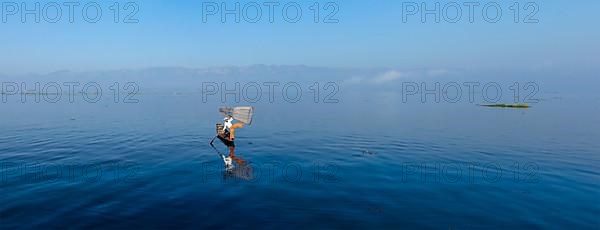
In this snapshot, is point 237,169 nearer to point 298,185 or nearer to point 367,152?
point 298,185

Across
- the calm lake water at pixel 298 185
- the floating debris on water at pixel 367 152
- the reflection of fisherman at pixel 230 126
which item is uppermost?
the reflection of fisherman at pixel 230 126

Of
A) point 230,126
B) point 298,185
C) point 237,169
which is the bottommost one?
point 298,185

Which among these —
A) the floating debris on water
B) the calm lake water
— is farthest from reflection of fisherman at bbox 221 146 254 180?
the floating debris on water

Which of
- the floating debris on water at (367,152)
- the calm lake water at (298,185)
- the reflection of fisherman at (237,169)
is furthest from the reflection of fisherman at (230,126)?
the floating debris on water at (367,152)

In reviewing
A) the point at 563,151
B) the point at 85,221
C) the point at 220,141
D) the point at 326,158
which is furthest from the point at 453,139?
the point at 85,221

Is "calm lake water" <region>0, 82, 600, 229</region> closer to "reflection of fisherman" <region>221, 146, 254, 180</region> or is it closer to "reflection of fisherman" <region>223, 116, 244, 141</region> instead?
"reflection of fisherman" <region>221, 146, 254, 180</region>

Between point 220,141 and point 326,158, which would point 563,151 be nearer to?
point 326,158

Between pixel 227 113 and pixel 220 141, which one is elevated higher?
pixel 227 113

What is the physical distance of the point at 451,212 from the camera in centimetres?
1684

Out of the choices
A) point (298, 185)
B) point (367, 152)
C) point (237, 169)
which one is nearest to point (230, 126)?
point (237, 169)

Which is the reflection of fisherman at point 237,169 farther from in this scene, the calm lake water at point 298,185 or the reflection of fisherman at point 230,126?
the reflection of fisherman at point 230,126

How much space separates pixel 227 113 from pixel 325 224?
25742 mm

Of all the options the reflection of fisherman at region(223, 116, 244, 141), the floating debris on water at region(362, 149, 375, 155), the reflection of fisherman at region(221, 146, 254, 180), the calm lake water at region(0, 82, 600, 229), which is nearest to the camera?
the calm lake water at region(0, 82, 600, 229)

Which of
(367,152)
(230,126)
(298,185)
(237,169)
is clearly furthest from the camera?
(230,126)
